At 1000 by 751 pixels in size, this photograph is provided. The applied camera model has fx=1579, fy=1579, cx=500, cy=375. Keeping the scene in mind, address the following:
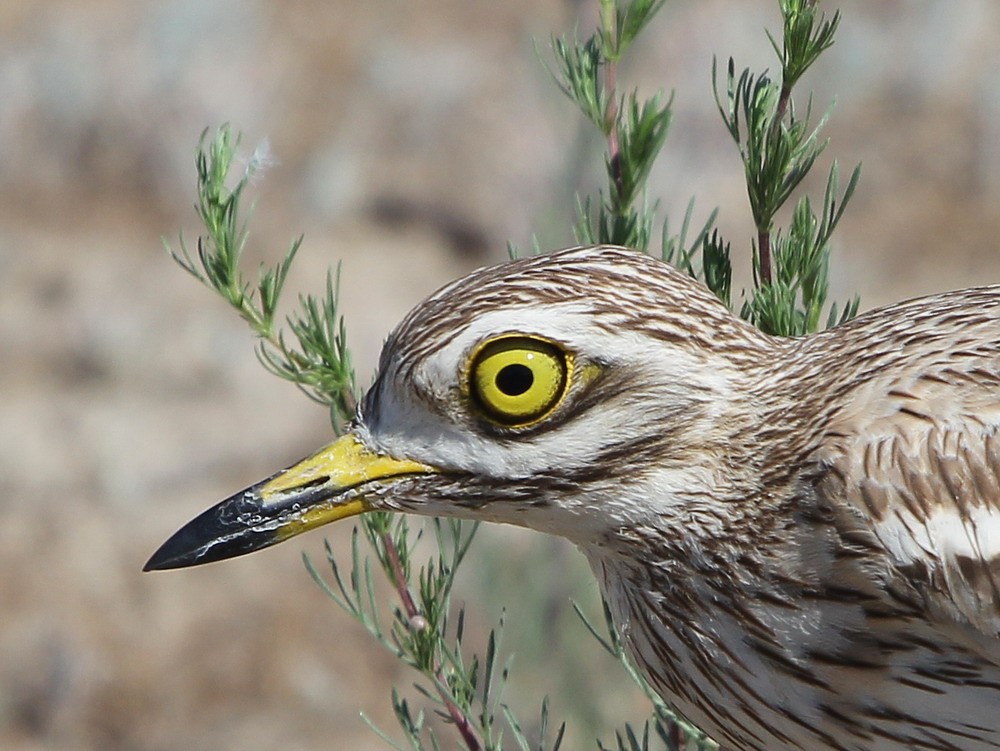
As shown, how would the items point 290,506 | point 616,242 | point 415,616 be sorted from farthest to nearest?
point 616,242, point 415,616, point 290,506

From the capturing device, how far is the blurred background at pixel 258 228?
21.8 ft

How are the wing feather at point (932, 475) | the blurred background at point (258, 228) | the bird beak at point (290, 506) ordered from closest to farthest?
the wing feather at point (932, 475), the bird beak at point (290, 506), the blurred background at point (258, 228)

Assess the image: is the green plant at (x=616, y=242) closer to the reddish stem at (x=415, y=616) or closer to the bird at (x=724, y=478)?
the reddish stem at (x=415, y=616)

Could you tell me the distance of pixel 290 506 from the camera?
227cm

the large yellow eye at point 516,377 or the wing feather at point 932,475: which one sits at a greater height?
the large yellow eye at point 516,377

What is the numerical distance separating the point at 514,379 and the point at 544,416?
0.07 metres

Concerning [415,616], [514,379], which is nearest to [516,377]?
[514,379]

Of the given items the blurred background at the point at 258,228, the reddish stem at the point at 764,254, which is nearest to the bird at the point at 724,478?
the reddish stem at the point at 764,254

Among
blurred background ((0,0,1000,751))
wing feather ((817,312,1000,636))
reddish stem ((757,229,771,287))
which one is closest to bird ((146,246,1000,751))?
wing feather ((817,312,1000,636))

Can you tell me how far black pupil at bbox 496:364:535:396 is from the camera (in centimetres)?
215

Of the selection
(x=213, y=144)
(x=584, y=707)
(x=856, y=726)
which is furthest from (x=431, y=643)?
(x=584, y=707)

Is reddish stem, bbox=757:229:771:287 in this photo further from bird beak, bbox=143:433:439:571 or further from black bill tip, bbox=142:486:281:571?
black bill tip, bbox=142:486:281:571

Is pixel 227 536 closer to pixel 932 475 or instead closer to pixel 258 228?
pixel 932 475

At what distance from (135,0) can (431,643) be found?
6595 millimetres
